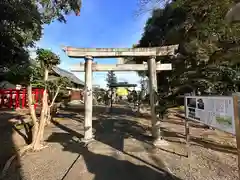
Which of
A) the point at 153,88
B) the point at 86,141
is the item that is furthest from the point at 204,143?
the point at 86,141

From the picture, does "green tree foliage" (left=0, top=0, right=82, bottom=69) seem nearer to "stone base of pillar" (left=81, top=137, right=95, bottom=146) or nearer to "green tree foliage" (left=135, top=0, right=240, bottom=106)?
"stone base of pillar" (left=81, top=137, right=95, bottom=146)

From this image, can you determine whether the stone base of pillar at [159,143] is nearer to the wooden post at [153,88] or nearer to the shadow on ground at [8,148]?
the wooden post at [153,88]

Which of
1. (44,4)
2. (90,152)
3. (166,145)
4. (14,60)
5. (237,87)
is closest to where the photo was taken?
(90,152)

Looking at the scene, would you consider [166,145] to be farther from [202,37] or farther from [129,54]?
[202,37]

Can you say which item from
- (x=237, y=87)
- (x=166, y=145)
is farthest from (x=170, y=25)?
(x=166, y=145)

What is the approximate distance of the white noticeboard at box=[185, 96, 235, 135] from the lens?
2.75 m

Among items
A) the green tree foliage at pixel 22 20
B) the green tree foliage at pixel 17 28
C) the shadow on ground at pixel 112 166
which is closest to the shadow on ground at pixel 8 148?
the shadow on ground at pixel 112 166

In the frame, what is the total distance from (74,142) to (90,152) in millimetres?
1192

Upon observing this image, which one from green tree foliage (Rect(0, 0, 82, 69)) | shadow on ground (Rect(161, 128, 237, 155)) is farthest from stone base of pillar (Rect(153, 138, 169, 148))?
green tree foliage (Rect(0, 0, 82, 69))

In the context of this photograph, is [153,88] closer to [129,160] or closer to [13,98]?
[129,160]

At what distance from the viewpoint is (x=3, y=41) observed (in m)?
9.99

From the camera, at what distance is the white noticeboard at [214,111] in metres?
2.75

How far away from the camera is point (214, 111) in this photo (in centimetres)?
332

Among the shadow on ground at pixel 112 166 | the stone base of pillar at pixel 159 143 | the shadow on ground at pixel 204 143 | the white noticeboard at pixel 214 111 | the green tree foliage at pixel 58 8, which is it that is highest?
the green tree foliage at pixel 58 8
